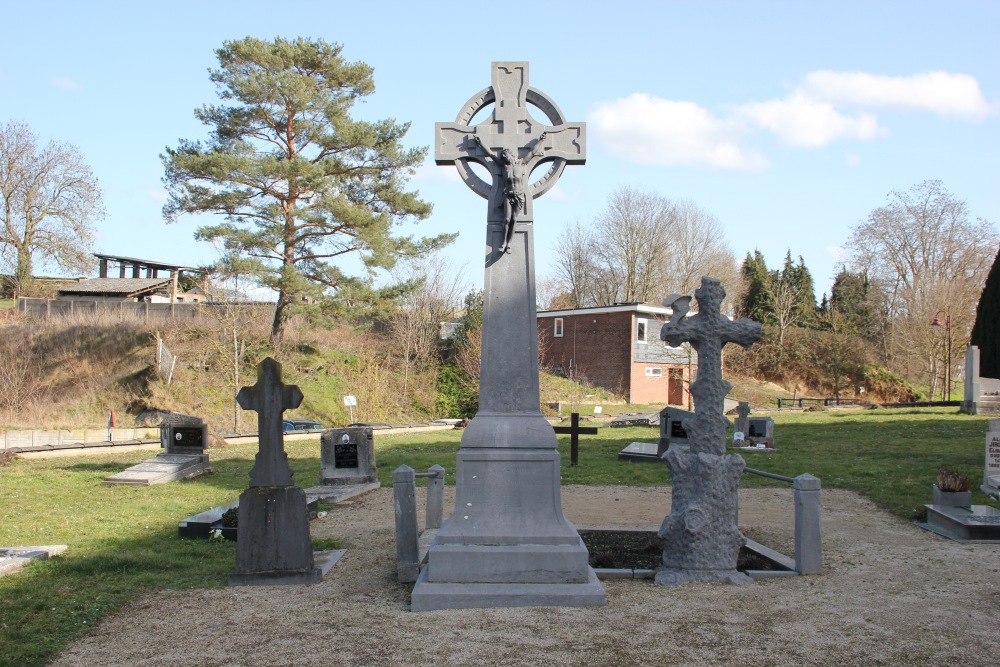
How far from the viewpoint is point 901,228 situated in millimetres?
46875

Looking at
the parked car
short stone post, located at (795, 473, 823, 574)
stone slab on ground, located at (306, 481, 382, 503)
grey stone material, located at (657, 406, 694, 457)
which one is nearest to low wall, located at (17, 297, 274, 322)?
the parked car

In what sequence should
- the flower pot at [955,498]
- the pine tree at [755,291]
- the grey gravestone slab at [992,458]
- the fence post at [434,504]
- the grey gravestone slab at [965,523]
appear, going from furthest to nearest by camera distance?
the pine tree at [755,291]
the grey gravestone slab at [992,458]
the flower pot at [955,498]
the fence post at [434,504]
the grey gravestone slab at [965,523]

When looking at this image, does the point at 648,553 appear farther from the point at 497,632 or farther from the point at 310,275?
the point at 310,275

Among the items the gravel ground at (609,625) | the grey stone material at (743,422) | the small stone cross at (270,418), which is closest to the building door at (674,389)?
the grey stone material at (743,422)

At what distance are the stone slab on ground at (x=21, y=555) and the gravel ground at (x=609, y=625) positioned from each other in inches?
63.3

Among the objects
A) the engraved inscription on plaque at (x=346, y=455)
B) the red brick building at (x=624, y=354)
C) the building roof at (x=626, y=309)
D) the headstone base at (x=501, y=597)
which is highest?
the building roof at (x=626, y=309)

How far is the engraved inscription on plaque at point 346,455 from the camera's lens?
13.7 m

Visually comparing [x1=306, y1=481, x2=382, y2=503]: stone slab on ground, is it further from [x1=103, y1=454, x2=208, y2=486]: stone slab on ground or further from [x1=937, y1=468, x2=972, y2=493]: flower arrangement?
[x1=937, y1=468, x2=972, y2=493]: flower arrangement

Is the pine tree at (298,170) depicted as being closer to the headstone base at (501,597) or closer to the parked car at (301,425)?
the parked car at (301,425)

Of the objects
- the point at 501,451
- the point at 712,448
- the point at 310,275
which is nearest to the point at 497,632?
the point at 501,451

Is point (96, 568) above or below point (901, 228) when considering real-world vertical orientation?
below

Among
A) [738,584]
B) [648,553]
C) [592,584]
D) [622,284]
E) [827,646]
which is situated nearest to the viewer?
[827,646]

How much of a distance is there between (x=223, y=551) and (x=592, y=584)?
4.34m

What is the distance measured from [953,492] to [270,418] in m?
8.85
